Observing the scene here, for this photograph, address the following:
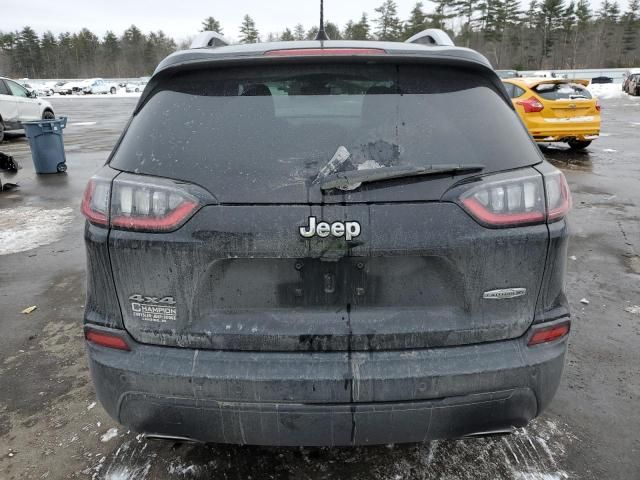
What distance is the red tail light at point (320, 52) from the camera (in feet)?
6.38

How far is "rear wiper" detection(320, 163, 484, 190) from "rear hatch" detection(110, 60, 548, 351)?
1cm

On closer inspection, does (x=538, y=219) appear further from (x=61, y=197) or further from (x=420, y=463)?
(x=61, y=197)

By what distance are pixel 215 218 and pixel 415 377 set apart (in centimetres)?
89

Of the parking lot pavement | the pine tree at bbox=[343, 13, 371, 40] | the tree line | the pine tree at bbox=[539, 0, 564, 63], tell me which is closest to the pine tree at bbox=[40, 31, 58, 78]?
the tree line

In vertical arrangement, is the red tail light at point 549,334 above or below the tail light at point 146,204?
below

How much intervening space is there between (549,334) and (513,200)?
540 millimetres

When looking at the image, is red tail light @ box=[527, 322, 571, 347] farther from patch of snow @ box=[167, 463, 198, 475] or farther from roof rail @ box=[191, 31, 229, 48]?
roof rail @ box=[191, 31, 229, 48]

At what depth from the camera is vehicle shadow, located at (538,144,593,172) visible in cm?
1069

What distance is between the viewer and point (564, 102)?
11625 millimetres

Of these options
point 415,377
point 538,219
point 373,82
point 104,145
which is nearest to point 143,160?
point 373,82

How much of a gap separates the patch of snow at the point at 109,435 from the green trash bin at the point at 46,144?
909cm

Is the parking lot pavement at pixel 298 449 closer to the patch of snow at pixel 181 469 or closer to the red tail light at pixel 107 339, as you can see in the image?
the patch of snow at pixel 181 469

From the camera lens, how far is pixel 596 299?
13.9 ft

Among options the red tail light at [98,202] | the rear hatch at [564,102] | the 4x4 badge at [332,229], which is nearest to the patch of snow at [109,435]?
the red tail light at [98,202]
